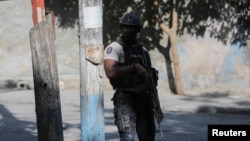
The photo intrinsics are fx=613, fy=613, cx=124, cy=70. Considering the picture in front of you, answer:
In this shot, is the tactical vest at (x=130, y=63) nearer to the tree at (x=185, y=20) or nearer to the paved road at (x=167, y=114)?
the paved road at (x=167, y=114)

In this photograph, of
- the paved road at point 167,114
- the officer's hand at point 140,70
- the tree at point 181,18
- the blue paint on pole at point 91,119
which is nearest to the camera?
the blue paint on pole at point 91,119

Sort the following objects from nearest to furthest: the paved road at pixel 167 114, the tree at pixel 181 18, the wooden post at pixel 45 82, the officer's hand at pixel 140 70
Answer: the wooden post at pixel 45 82, the officer's hand at pixel 140 70, the paved road at pixel 167 114, the tree at pixel 181 18

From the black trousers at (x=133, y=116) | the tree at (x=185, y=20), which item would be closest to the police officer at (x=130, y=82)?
the black trousers at (x=133, y=116)

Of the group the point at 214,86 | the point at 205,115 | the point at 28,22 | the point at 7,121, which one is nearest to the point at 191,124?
the point at 205,115

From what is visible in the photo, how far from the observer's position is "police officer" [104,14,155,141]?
221 inches

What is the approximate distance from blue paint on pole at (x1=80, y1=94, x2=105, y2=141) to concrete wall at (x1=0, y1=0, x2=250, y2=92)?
9297 mm

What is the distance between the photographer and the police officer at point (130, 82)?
18.4 feet

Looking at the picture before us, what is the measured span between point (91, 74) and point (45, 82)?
0.39 m

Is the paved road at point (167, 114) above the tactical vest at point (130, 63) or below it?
below

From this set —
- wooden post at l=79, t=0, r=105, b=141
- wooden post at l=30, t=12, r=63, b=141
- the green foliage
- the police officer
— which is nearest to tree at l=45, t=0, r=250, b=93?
the green foliage

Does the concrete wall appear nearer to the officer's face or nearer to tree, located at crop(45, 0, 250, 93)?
tree, located at crop(45, 0, 250, 93)

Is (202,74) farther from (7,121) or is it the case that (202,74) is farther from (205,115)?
(7,121)

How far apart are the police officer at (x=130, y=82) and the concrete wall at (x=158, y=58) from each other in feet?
27.9

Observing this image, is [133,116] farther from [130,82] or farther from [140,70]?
[140,70]
